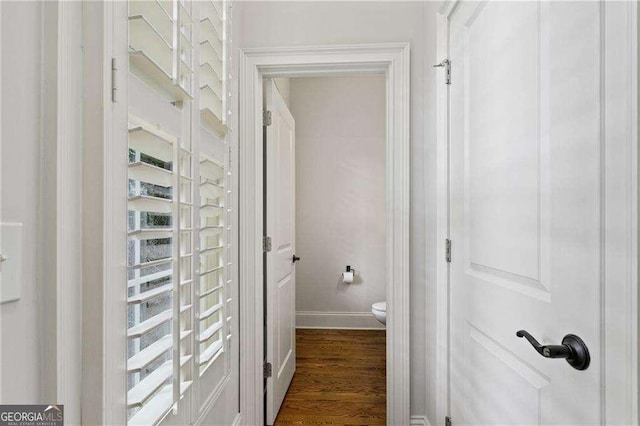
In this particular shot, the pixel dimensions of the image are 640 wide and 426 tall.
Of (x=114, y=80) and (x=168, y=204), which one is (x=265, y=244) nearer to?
(x=168, y=204)

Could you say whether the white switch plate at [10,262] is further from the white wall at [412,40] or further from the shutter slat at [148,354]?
the white wall at [412,40]

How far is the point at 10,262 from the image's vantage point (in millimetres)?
581

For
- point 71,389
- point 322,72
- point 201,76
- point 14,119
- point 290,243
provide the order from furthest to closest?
point 290,243
point 322,72
point 201,76
point 71,389
point 14,119

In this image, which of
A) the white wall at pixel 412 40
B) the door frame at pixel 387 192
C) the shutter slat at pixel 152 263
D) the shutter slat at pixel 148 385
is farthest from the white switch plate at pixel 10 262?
the white wall at pixel 412 40

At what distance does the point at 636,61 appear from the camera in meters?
0.61

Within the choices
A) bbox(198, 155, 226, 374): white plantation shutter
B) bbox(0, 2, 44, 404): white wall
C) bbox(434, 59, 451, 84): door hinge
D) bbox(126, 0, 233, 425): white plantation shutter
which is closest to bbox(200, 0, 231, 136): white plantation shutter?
bbox(126, 0, 233, 425): white plantation shutter

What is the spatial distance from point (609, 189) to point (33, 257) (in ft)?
3.38

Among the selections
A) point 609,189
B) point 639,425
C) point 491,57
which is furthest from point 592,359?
point 491,57

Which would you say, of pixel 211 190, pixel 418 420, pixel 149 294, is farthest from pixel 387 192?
pixel 149 294

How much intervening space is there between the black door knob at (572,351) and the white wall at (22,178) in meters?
0.99

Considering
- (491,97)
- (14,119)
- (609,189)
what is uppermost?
(491,97)

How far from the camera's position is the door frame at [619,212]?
0.62 meters

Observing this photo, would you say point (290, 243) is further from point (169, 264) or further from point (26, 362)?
point (26, 362)

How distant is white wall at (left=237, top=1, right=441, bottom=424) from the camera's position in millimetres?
1805
